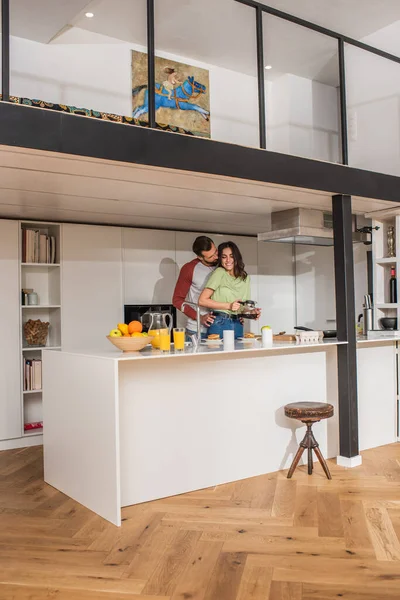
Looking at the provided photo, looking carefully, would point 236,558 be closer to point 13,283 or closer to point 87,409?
point 87,409

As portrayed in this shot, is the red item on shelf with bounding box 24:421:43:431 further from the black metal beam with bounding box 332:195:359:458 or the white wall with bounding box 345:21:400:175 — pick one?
the white wall with bounding box 345:21:400:175

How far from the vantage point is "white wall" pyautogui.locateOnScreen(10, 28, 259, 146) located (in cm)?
514

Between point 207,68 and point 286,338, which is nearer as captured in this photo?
point 286,338

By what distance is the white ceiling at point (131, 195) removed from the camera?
11.3 feet

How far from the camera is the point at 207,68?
242 inches

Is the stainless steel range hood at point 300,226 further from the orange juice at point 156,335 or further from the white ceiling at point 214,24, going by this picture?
the white ceiling at point 214,24

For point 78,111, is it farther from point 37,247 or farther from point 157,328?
point 37,247

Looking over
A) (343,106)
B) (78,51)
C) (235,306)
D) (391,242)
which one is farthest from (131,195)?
(391,242)

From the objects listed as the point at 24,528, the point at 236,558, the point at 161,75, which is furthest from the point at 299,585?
the point at 161,75

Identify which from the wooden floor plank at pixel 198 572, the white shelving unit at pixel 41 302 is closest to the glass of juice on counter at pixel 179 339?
the wooden floor plank at pixel 198 572

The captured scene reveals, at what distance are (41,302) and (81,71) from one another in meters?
2.23

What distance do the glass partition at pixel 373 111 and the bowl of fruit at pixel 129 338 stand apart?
376 centimetres

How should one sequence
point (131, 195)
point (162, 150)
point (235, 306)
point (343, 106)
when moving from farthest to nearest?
point (235, 306) → point (343, 106) → point (131, 195) → point (162, 150)

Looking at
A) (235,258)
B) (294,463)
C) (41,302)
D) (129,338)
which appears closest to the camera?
(129,338)
